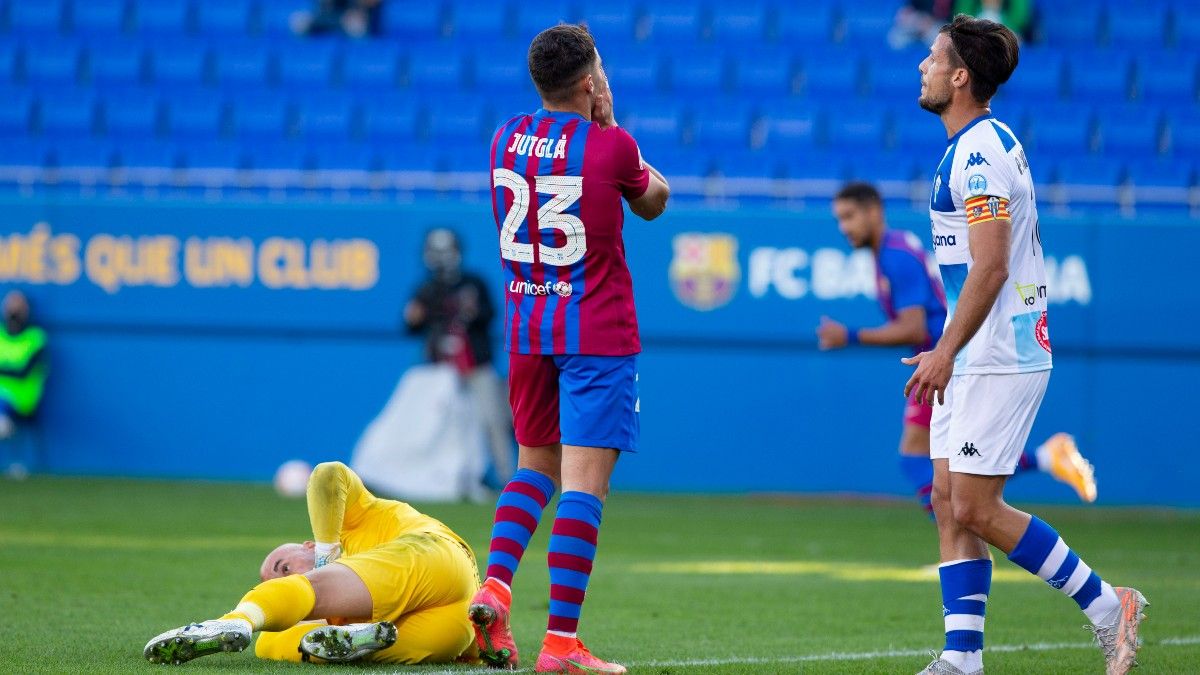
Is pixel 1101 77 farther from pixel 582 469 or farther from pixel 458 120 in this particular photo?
pixel 582 469

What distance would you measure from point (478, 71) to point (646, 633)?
38.0 feet

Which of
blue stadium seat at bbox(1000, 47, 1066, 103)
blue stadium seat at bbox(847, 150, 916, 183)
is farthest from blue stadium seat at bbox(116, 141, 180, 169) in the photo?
blue stadium seat at bbox(1000, 47, 1066, 103)

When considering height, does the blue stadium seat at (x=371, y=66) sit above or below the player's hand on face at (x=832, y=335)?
above

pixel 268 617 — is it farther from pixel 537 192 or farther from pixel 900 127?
pixel 900 127

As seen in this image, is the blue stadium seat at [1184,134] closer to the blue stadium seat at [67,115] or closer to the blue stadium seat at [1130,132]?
the blue stadium seat at [1130,132]

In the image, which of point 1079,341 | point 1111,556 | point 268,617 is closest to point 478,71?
point 1079,341

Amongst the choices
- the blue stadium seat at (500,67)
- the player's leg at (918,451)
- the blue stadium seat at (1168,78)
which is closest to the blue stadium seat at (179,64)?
the blue stadium seat at (500,67)

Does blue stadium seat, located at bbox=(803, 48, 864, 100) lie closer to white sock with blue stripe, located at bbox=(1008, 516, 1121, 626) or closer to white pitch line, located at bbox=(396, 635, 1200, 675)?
white pitch line, located at bbox=(396, 635, 1200, 675)

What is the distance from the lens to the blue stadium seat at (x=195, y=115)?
1733 cm

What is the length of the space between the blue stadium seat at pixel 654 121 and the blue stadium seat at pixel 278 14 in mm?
3049

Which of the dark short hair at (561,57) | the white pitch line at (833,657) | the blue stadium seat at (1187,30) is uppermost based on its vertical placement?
the blue stadium seat at (1187,30)

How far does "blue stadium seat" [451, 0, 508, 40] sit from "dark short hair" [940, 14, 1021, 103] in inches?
513

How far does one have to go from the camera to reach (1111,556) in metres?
10.6

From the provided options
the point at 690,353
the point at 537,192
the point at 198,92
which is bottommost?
the point at 690,353
